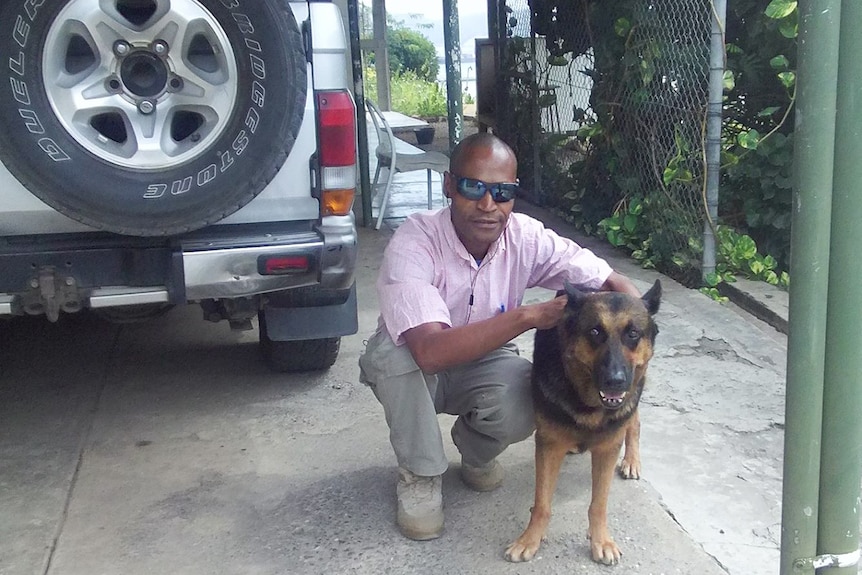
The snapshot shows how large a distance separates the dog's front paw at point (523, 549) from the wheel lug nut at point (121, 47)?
2.05 meters

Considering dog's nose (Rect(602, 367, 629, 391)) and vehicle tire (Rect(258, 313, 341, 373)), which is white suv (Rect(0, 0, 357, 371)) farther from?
dog's nose (Rect(602, 367, 629, 391))

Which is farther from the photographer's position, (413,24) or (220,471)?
(413,24)

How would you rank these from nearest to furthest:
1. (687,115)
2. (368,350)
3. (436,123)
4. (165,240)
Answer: (368,350)
(165,240)
(687,115)
(436,123)

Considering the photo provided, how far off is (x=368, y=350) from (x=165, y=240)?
0.88m

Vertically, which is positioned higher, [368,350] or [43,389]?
[368,350]

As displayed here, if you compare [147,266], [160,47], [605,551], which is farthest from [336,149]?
[605,551]

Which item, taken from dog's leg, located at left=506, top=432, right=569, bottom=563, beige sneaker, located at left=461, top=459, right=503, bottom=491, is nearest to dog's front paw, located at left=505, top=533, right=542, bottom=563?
dog's leg, located at left=506, top=432, right=569, bottom=563

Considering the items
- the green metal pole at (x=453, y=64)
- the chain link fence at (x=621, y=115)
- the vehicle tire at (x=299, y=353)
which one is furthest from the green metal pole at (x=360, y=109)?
the vehicle tire at (x=299, y=353)

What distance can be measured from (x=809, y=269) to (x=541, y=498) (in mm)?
1219

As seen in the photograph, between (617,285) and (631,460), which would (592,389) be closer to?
(617,285)

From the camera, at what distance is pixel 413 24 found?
94.8 feet

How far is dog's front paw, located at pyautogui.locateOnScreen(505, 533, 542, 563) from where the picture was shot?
2777 millimetres

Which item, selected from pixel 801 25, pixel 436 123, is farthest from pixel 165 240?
pixel 436 123

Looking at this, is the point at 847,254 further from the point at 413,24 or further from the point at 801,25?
the point at 413,24
